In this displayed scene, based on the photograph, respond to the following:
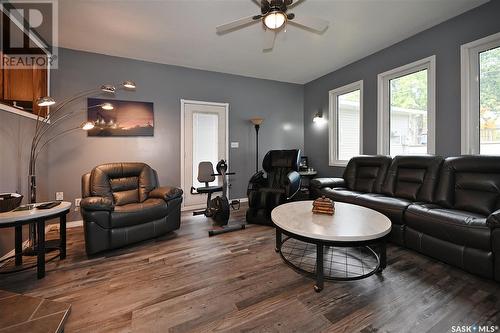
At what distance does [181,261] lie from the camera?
2.22 metres

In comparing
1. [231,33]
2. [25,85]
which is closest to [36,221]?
[25,85]

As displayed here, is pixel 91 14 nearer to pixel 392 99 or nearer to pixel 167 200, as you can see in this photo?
pixel 167 200

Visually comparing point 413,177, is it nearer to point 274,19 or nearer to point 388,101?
point 388,101

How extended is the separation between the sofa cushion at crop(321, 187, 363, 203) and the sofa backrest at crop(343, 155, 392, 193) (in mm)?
201

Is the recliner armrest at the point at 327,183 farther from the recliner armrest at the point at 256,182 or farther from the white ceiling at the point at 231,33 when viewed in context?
the white ceiling at the point at 231,33

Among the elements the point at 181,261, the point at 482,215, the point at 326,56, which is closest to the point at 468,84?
the point at 482,215

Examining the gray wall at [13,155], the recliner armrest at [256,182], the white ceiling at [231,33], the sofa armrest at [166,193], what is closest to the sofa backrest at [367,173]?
the recliner armrest at [256,182]

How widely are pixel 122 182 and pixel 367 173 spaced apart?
3.63m

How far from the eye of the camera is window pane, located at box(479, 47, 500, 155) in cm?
252

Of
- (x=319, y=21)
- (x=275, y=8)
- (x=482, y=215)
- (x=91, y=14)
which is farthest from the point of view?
(x=91, y=14)

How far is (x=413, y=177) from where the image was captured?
2.82 meters

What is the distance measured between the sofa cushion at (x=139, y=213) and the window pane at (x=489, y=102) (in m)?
3.95

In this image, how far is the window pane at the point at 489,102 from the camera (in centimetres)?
252

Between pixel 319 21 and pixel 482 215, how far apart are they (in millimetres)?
2421
